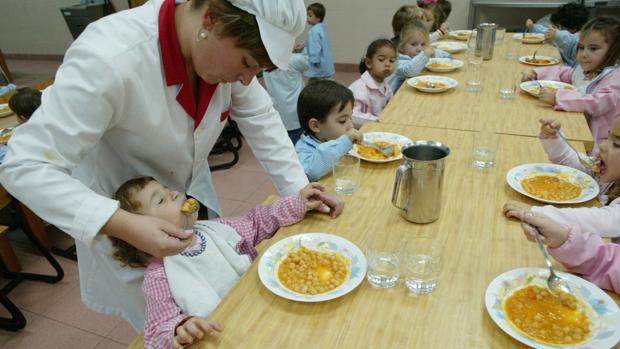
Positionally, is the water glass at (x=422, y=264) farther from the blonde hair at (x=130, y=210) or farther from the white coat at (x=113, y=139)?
the blonde hair at (x=130, y=210)

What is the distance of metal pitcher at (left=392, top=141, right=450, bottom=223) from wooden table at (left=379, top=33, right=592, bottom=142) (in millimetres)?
843

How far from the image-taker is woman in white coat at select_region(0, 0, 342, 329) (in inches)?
38.8

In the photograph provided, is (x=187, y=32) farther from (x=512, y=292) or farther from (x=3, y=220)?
(x=3, y=220)

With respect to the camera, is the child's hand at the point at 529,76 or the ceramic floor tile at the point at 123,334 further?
the child's hand at the point at 529,76

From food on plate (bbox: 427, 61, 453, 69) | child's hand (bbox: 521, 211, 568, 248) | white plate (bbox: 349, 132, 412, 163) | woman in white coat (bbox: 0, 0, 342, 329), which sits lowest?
food on plate (bbox: 427, 61, 453, 69)

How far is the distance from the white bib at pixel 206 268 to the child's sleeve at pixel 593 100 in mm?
1935

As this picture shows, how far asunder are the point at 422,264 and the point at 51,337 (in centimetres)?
207

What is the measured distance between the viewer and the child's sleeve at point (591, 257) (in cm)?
105

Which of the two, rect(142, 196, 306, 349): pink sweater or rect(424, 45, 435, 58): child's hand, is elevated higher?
rect(424, 45, 435, 58): child's hand

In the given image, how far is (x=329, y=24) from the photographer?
653 centimetres

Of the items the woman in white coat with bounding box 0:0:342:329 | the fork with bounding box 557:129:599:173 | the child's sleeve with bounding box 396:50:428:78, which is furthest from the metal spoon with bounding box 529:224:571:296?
the child's sleeve with bounding box 396:50:428:78

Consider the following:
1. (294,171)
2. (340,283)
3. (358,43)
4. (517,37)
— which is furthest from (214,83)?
(358,43)

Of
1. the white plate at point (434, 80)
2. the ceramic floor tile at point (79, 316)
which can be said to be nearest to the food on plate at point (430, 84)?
the white plate at point (434, 80)

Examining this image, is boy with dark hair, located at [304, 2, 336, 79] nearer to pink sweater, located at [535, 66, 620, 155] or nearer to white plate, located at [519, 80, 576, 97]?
white plate, located at [519, 80, 576, 97]
